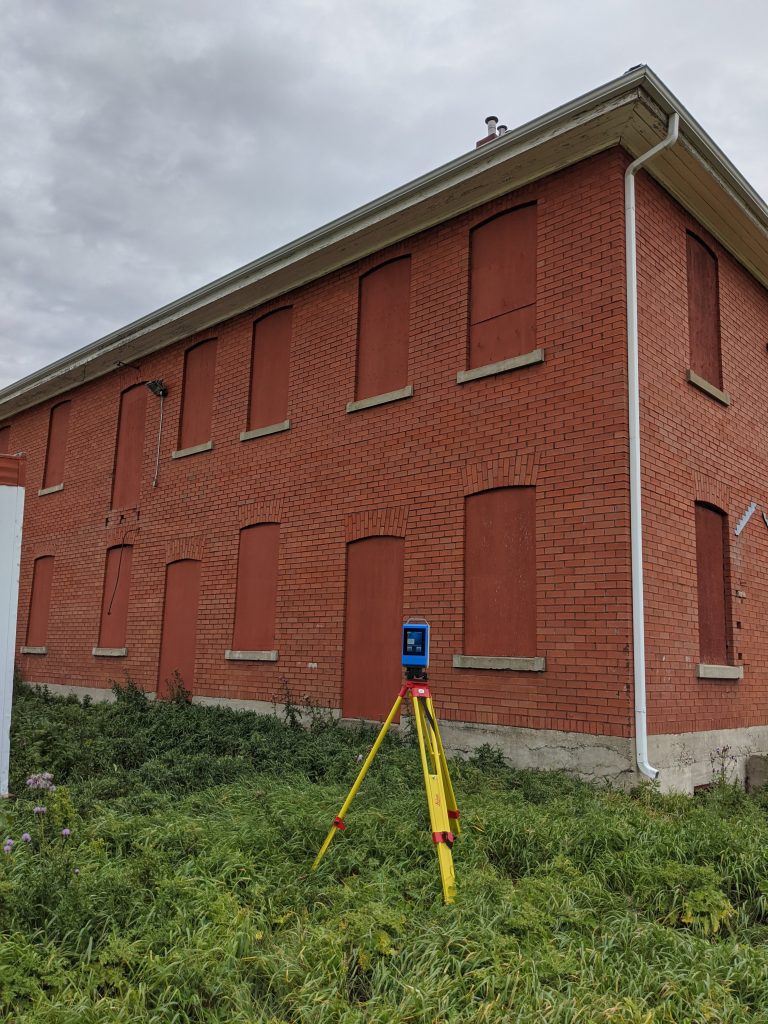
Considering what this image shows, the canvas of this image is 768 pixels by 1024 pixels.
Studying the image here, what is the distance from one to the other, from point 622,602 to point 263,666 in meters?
5.70

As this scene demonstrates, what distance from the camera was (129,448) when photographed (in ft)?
51.9

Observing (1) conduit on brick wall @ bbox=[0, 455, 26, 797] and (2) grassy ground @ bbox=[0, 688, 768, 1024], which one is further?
(1) conduit on brick wall @ bbox=[0, 455, 26, 797]

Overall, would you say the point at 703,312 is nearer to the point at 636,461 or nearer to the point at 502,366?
the point at 502,366

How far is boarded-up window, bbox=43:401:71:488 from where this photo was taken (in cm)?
1794

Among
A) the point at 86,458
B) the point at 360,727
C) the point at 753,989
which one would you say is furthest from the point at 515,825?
the point at 86,458

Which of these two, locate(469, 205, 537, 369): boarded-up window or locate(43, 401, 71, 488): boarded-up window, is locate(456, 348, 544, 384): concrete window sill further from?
locate(43, 401, 71, 488): boarded-up window

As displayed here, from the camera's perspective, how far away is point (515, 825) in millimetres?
5824

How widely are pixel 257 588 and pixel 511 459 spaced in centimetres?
483

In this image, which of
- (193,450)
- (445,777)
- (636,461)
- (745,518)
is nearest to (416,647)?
(445,777)

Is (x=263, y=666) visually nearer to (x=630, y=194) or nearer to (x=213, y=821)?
(x=213, y=821)

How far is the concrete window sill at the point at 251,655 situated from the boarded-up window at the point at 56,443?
7495 mm

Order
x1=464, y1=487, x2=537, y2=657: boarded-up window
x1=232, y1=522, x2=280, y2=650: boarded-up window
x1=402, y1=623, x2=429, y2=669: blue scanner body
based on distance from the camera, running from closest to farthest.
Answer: x1=402, y1=623, x2=429, y2=669: blue scanner body
x1=464, y1=487, x2=537, y2=657: boarded-up window
x1=232, y1=522, x2=280, y2=650: boarded-up window

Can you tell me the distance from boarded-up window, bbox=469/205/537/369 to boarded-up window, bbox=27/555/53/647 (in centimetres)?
1146

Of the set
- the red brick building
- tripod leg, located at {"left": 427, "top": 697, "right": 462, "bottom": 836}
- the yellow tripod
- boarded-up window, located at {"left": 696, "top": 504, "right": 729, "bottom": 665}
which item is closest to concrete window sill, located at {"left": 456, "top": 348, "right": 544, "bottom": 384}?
the red brick building
